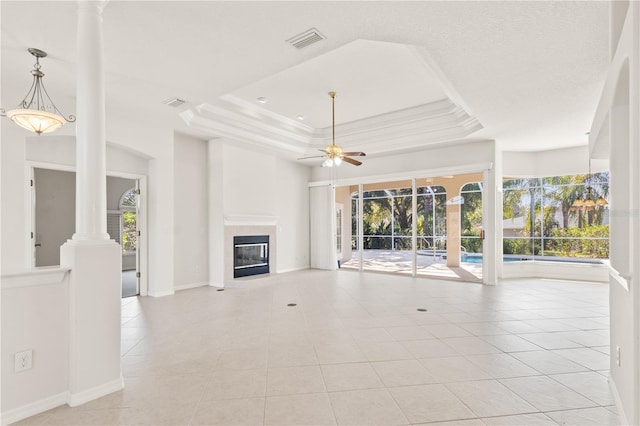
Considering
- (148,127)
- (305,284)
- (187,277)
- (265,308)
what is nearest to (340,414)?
(265,308)

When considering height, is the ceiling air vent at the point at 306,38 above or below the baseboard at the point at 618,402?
above

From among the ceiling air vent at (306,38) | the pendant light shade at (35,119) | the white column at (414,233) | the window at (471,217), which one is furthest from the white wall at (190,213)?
the window at (471,217)

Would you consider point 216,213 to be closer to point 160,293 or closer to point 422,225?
point 160,293

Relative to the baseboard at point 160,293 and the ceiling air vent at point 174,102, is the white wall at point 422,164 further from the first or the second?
the baseboard at point 160,293

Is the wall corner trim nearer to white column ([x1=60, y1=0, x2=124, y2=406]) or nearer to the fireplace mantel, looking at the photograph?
the fireplace mantel

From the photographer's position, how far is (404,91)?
221 inches

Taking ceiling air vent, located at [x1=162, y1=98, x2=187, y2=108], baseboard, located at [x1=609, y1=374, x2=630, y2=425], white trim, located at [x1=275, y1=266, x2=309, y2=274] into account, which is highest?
ceiling air vent, located at [x1=162, y1=98, x2=187, y2=108]

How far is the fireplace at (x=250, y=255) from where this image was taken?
7473 millimetres

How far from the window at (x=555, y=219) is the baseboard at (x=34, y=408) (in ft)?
30.4

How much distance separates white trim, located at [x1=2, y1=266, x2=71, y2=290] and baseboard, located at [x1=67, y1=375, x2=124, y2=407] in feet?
2.93

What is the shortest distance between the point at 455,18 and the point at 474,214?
558 cm

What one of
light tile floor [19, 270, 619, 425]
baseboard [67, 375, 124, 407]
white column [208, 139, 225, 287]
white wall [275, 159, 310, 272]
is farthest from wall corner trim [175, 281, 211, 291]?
baseboard [67, 375, 124, 407]

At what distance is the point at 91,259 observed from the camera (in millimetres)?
2564

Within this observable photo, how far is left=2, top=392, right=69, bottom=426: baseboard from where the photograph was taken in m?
2.21
